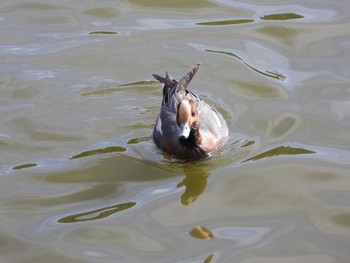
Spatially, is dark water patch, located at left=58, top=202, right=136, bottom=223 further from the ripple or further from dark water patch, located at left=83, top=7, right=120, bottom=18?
dark water patch, located at left=83, top=7, right=120, bottom=18

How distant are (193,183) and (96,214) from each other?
1173mm

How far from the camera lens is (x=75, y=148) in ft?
30.2

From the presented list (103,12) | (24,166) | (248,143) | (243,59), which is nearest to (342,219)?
(248,143)

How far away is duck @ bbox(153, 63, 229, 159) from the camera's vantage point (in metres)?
9.05

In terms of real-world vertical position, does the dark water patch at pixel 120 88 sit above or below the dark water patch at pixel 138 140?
above

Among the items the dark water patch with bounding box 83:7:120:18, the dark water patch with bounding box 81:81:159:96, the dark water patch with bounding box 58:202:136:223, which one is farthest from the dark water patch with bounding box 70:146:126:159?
the dark water patch with bounding box 83:7:120:18

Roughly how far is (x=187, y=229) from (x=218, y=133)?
209 centimetres

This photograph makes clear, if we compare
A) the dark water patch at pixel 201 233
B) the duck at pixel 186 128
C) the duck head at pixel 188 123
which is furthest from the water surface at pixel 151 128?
the duck head at pixel 188 123

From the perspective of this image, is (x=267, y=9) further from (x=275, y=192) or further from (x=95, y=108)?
(x=275, y=192)

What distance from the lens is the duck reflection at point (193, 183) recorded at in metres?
8.18

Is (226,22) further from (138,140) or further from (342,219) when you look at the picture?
(342,219)

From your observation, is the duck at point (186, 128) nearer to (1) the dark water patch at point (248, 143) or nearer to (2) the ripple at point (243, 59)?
(1) the dark water patch at point (248, 143)

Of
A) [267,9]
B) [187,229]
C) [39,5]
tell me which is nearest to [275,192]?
[187,229]

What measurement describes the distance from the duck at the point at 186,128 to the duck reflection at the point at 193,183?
30cm
